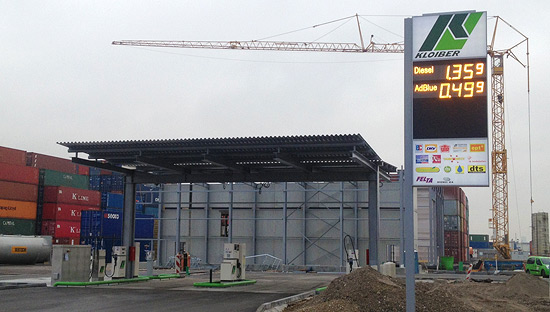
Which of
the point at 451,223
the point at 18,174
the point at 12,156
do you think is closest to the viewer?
the point at 18,174

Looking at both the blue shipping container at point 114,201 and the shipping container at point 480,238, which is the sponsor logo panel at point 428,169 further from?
the shipping container at point 480,238

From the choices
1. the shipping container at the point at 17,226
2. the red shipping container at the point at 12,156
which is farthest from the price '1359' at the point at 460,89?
the red shipping container at the point at 12,156

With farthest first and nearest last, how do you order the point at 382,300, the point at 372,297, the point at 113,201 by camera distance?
the point at 113,201
the point at 372,297
the point at 382,300

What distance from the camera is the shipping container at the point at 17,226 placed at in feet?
169

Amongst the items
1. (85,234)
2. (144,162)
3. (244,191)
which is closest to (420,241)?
(244,191)

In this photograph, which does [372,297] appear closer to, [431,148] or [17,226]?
[431,148]

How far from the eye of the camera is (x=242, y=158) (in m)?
27.8

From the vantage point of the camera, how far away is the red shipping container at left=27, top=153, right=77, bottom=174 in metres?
67.5

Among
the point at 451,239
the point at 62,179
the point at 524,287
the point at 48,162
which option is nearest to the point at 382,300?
the point at 524,287

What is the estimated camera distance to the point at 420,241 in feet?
177

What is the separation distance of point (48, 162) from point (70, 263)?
46336 millimetres

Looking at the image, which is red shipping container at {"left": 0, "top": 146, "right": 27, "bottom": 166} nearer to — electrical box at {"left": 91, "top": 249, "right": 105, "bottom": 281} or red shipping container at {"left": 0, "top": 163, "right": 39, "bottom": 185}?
red shipping container at {"left": 0, "top": 163, "right": 39, "bottom": 185}

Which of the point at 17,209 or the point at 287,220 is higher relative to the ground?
the point at 17,209

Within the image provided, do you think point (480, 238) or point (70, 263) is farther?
point (480, 238)
